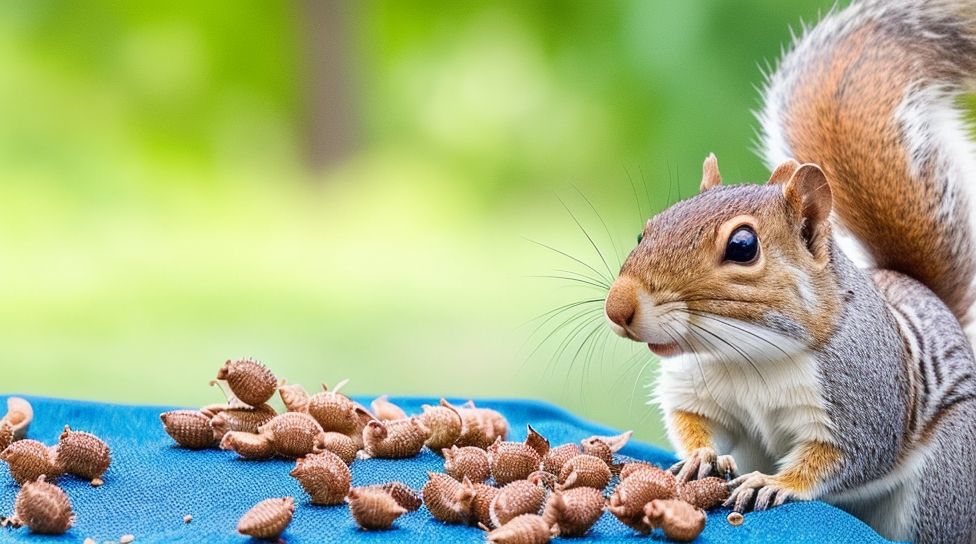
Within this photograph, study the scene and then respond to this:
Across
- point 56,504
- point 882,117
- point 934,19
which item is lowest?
point 56,504

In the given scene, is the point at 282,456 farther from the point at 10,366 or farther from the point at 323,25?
the point at 323,25

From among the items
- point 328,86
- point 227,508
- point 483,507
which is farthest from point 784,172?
point 328,86

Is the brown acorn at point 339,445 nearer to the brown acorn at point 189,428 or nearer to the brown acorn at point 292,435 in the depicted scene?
the brown acorn at point 292,435

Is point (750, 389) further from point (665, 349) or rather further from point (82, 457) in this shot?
point (82, 457)

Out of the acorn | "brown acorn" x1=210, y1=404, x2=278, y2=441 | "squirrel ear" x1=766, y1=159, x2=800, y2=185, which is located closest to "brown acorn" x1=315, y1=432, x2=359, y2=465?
"brown acorn" x1=210, y1=404, x2=278, y2=441

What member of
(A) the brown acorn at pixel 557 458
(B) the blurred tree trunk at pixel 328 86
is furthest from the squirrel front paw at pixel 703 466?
(B) the blurred tree trunk at pixel 328 86

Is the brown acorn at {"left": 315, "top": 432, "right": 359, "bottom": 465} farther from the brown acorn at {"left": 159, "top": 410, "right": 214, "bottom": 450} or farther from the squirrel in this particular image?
the squirrel

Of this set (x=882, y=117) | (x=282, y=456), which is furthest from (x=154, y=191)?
(x=882, y=117)
